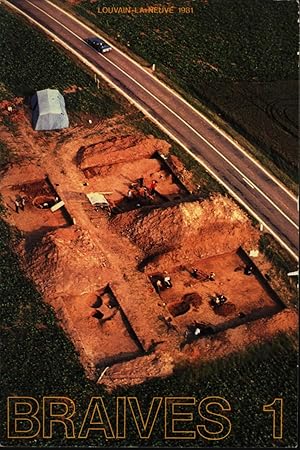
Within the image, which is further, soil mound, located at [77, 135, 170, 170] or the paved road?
soil mound, located at [77, 135, 170, 170]

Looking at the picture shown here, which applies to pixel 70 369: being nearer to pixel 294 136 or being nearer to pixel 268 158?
pixel 268 158

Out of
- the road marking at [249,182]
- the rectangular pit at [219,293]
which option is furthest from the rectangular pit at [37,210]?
the road marking at [249,182]

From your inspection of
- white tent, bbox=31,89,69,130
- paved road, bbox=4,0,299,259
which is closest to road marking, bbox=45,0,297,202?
paved road, bbox=4,0,299,259

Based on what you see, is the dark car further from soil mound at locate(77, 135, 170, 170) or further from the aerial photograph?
soil mound at locate(77, 135, 170, 170)

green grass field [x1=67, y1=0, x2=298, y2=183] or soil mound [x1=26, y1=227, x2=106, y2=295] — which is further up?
green grass field [x1=67, y1=0, x2=298, y2=183]

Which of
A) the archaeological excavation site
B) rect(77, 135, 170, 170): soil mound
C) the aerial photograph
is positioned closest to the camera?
the aerial photograph

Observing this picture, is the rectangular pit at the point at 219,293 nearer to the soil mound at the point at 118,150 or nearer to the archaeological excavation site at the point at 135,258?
the archaeological excavation site at the point at 135,258

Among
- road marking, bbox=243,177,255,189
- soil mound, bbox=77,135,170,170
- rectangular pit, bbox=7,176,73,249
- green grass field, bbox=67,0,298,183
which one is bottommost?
rectangular pit, bbox=7,176,73,249
